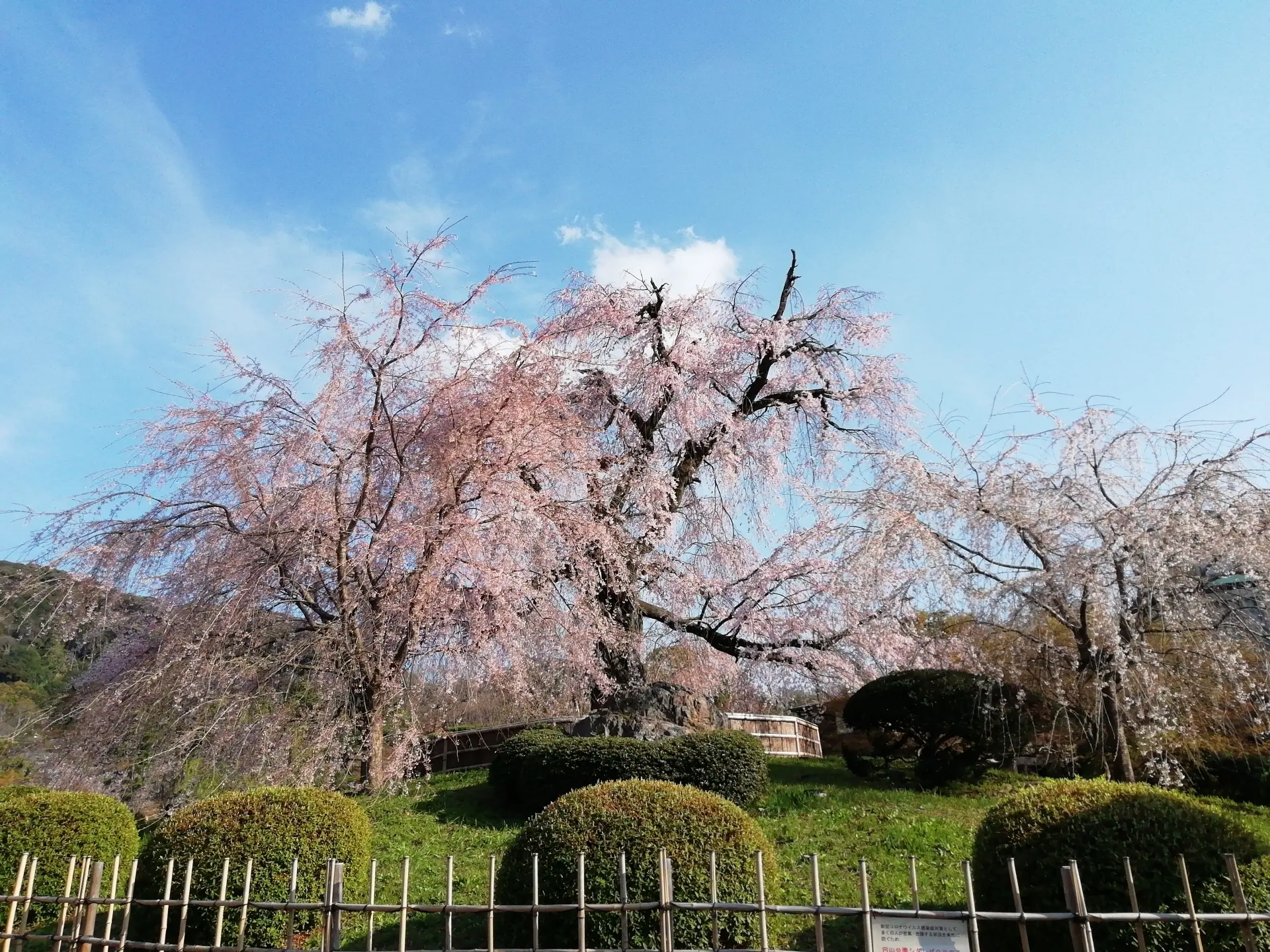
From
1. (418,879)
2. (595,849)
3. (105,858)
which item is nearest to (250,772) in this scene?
(105,858)

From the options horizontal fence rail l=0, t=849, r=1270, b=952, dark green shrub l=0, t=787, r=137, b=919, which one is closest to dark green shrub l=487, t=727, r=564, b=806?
dark green shrub l=0, t=787, r=137, b=919

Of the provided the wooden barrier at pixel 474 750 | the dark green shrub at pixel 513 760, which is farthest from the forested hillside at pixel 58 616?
the wooden barrier at pixel 474 750

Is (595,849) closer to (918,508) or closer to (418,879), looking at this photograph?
(418,879)

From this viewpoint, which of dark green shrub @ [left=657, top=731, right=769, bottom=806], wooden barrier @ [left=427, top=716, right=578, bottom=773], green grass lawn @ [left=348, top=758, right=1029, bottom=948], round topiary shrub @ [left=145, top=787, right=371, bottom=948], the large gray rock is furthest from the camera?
wooden barrier @ [left=427, top=716, right=578, bottom=773]

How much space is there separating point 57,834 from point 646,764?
5189mm

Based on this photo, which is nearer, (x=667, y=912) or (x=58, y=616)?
(x=667, y=912)

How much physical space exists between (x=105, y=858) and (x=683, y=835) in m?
5.43

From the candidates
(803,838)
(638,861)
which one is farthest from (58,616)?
(803,838)

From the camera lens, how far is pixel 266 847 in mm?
5633

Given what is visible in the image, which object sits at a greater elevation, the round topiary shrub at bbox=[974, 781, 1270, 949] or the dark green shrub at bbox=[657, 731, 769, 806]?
the dark green shrub at bbox=[657, 731, 769, 806]

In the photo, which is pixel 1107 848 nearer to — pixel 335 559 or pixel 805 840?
pixel 805 840

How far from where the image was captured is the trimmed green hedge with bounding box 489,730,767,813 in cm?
845

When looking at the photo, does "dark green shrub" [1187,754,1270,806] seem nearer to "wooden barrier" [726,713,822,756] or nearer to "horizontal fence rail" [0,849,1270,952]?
"wooden barrier" [726,713,822,756]

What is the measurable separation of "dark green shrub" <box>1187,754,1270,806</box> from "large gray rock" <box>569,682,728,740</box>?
5642mm
